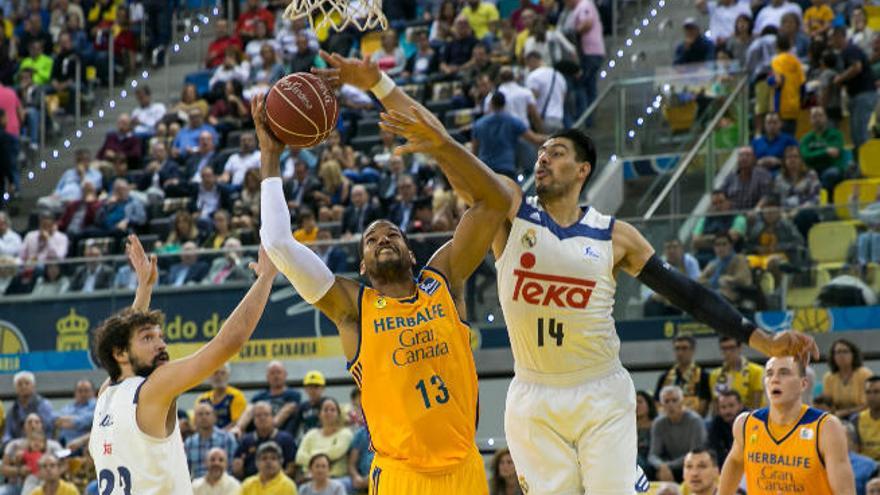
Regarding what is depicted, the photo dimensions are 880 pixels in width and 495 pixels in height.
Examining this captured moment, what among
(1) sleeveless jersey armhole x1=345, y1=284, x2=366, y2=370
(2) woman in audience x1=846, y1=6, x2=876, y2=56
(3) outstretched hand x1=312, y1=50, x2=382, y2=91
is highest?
(2) woman in audience x1=846, y1=6, x2=876, y2=56

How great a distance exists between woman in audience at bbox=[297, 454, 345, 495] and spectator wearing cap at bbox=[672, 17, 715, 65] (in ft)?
26.3

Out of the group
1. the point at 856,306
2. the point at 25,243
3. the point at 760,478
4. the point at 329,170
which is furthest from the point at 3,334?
the point at 760,478

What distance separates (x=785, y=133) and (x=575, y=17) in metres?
4.32

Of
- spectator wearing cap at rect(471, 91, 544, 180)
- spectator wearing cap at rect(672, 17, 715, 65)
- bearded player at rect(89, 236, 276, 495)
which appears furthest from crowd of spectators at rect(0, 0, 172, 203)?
bearded player at rect(89, 236, 276, 495)

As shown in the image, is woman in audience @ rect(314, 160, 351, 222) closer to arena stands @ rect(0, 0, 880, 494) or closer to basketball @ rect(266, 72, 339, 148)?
arena stands @ rect(0, 0, 880, 494)

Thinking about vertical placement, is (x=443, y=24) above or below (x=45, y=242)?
above

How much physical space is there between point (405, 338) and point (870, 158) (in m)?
10.7

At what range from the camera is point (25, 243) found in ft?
72.0

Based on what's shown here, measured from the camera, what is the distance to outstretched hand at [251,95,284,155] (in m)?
8.04

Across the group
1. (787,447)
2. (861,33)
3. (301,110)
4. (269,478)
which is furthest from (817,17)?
(301,110)

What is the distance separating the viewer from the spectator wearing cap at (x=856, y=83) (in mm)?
18000

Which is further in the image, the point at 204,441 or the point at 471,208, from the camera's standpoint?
the point at 204,441

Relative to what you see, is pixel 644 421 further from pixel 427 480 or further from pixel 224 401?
pixel 427 480

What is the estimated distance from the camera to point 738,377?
49.0 ft
